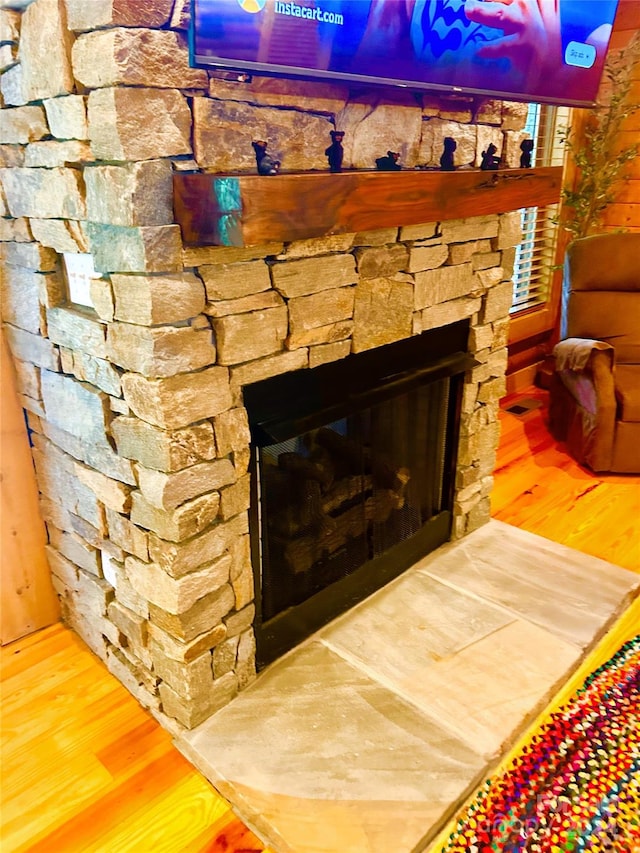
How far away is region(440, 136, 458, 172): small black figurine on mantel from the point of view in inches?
74.2

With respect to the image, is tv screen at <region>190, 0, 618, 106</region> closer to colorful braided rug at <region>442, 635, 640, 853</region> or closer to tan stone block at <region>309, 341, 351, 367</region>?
tan stone block at <region>309, 341, 351, 367</region>

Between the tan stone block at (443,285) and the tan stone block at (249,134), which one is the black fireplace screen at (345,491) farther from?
the tan stone block at (249,134)

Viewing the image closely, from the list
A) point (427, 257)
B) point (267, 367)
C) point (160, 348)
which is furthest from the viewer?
point (427, 257)

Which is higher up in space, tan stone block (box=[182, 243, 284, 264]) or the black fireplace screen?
tan stone block (box=[182, 243, 284, 264])

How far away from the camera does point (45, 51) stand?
4.44 ft

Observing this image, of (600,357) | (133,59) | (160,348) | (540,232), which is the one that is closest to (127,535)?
(160,348)

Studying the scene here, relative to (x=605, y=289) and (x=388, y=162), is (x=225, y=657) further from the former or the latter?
(x=605, y=289)

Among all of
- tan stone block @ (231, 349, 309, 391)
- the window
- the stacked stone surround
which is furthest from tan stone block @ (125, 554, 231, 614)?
the window

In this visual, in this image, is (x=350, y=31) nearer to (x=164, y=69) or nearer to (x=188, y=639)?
(x=164, y=69)

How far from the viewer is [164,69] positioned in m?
1.24

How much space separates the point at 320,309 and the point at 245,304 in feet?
0.84

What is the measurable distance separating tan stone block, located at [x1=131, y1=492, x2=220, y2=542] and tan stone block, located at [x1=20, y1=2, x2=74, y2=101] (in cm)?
93

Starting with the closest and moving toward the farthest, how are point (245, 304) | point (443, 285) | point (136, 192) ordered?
point (136, 192) < point (245, 304) < point (443, 285)

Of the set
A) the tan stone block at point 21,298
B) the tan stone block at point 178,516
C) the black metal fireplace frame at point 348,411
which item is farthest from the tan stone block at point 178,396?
the tan stone block at point 21,298
